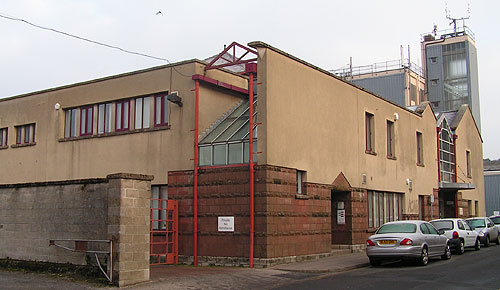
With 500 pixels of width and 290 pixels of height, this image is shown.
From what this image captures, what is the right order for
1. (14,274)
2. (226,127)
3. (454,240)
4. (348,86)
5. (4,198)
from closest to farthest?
(14,274) → (4,198) → (226,127) → (454,240) → (348,86)

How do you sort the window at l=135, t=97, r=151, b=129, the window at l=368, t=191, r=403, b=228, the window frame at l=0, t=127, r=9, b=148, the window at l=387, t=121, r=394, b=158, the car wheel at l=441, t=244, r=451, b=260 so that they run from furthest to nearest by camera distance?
the window at l=387, t=121, r=394, b=158 < the window frame at l=0, t=127, r=9, b=148 < the window at l=368, t=191, r=403, b=228 < the window at l=135, t=97, r=151, b=129 < the car wheel at l=441, t=244, r=451, b=260

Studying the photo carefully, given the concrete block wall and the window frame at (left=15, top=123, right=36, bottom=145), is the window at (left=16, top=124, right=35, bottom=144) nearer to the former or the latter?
the window frame at (left=15, top=123, right=36, bottom=145)

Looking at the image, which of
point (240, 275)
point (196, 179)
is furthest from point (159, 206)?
point (240, 275)

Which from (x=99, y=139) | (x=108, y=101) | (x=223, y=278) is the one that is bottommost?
(x=223, y=278)

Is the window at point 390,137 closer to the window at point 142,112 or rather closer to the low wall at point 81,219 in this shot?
the window at point 142,112

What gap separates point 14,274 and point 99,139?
8332 mm

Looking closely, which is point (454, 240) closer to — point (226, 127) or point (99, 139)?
point (226, 127)

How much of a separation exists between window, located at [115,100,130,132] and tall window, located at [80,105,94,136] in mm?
1514

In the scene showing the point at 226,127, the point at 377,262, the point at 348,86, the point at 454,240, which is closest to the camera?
the point at 377,262

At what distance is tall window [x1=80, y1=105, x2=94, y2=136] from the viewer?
23494mm

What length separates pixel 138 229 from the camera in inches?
560

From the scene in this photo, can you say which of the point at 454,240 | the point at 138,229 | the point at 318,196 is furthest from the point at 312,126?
the point at 138,229

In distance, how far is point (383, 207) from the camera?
88.2ft

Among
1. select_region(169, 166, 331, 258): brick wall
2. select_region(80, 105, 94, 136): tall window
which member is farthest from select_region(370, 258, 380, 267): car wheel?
select_region(80, 105, 94, 136): tall window
